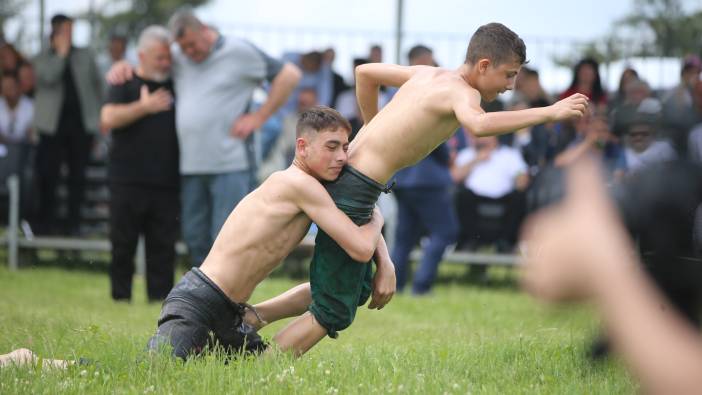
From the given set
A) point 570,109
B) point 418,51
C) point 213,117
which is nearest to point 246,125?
point 213,117

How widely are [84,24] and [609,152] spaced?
7.18 meters

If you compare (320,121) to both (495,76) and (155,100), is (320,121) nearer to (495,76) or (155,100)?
(495,76)

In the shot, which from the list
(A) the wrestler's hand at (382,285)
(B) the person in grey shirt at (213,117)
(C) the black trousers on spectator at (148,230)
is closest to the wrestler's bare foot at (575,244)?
(A) the wrestler's hand at (382,285)

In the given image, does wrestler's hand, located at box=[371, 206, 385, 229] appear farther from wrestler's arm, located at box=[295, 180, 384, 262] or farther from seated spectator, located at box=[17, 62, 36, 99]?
seated spectator, located at box=[17, 62, 36, 99]

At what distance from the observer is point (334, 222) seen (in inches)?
195

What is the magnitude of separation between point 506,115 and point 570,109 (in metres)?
0.35

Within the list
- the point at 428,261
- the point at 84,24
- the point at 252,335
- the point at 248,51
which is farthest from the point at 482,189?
the point at 252,335

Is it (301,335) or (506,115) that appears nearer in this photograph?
(506,115)

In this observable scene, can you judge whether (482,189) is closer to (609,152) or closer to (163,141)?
(609,152)

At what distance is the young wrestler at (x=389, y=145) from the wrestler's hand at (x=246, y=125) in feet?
12.4

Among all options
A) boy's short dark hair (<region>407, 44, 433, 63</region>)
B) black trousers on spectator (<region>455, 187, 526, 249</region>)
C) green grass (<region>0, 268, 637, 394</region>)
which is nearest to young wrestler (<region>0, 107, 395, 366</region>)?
green grass (<region>0, 268, 637, 394</region>)

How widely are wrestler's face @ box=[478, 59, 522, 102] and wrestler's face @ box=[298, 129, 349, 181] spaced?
0.70 metres

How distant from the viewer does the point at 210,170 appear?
884cm

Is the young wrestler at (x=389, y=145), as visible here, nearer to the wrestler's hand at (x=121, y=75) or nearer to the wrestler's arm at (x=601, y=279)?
the wrestler's arm at (x=601, y=279)
